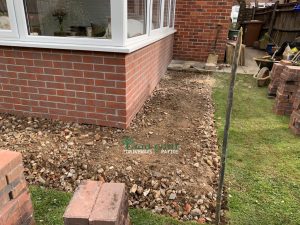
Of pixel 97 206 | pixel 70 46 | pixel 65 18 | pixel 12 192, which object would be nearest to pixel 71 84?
pixel 70 46

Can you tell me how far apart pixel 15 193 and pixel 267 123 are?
3.62 meters

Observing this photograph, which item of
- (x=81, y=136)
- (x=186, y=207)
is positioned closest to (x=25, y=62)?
(x=81, y=136)

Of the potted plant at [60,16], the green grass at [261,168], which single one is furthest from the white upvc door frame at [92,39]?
the green grass at [261,168]

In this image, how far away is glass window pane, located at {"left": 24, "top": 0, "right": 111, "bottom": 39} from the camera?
9.81 ft

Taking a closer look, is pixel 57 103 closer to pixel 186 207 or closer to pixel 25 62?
pixel 25 62

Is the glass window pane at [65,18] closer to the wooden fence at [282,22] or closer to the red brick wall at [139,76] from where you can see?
the red brick wall at [139,76]

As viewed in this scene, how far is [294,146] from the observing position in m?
3.20

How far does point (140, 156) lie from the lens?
2.81 metres

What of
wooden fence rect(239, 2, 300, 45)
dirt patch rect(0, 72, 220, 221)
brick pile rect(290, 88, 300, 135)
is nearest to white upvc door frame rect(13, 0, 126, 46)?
dirt patch rect(0, 72, 220, 221)

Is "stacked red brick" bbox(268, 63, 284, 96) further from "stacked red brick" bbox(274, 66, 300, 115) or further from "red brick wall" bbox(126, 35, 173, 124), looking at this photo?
"red brick wall" bbox(126, 35, 173, 124)

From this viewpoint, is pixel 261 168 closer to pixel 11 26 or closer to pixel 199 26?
pixel 11 26

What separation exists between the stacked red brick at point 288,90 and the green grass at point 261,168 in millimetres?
170

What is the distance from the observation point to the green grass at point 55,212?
1.98 metres

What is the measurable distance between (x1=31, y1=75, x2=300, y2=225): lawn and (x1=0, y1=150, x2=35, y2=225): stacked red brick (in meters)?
0.41
